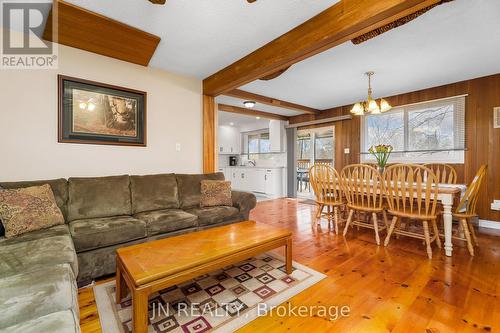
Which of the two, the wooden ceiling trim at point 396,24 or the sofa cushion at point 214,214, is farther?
the sofa cushion at point 214,214

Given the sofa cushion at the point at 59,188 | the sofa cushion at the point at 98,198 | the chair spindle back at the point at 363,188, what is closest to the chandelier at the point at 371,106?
the chair spindle back at the point at 363,188

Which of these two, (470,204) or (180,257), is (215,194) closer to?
(180,257)

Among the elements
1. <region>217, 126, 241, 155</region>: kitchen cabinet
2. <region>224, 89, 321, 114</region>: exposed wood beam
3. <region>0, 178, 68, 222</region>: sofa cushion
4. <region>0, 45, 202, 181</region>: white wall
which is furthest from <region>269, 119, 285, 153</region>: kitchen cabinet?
<region>0, 178, 68, 222</region>: sofa cushion

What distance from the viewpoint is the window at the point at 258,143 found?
7219 millimetres

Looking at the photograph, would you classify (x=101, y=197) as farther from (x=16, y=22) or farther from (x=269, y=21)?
(x=269, y=21)

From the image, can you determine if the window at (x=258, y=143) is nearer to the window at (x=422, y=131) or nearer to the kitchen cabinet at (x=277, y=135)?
the kitchen cabinet at (x=277, y=135)

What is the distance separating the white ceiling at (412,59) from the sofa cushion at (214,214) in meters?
2.12

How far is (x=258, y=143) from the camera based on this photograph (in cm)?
750

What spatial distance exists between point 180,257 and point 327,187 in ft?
8.03

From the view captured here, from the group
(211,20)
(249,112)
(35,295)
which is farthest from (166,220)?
(249,112)

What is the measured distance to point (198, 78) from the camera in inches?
139

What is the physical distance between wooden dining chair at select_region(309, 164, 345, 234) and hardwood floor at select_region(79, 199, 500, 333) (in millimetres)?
506

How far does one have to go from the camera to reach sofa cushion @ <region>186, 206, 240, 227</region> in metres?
2.54

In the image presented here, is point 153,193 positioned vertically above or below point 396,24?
below
